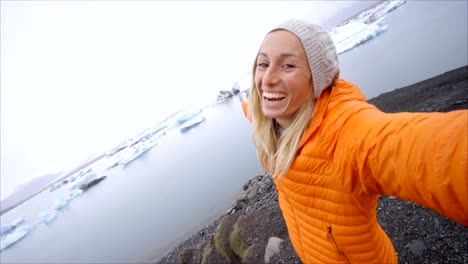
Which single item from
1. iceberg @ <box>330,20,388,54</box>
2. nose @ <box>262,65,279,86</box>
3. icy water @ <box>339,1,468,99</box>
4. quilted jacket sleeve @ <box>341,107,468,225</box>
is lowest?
icy water @ <box>339,1,468,99</box>

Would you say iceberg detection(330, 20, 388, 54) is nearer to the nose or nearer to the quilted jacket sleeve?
the nose

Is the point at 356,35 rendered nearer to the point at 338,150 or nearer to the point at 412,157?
the point at 338,150

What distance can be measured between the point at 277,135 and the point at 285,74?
1.44ft

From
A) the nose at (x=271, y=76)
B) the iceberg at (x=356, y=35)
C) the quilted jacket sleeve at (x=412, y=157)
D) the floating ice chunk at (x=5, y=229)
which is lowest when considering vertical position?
the floating ice chunk at (x=5, y=229)

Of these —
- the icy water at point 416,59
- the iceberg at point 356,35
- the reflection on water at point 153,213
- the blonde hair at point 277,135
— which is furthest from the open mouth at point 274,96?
the iceberg at point 356,35

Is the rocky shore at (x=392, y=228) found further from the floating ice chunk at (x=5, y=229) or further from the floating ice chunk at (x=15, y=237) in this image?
the floating ice chunk at (x=5, y=229)

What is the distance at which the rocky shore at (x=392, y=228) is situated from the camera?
120 inches

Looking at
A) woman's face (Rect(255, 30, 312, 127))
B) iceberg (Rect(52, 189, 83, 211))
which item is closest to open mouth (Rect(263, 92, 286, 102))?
woman's face (Rect(255, 30, 312, 127))

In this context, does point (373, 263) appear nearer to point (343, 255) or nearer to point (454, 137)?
point (343, 255)

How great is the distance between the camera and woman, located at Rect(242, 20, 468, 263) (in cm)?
78

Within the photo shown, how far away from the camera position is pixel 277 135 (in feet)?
5.36

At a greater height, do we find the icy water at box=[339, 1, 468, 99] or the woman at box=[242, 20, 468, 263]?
the woman at box=[242, 20, 468, 263]

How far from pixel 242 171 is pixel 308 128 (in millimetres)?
11786

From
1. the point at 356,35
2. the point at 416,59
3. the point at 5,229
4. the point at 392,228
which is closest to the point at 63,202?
the point at 5,229
